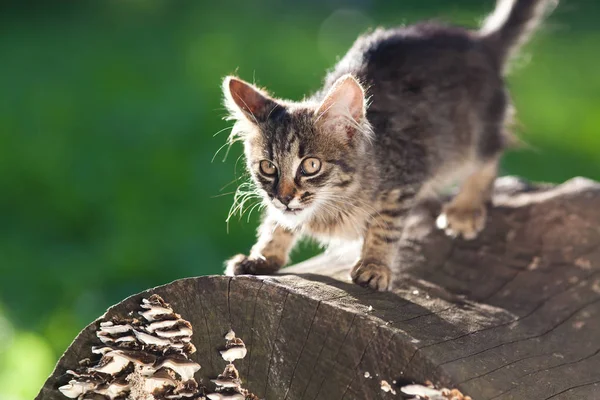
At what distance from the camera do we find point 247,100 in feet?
8.70

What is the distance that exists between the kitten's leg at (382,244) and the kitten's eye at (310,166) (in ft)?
1.03

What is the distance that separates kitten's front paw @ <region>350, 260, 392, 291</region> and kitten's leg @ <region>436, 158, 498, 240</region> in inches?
21.7

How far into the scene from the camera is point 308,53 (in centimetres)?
696

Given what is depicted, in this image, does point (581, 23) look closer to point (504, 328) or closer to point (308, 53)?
point (308, 53)

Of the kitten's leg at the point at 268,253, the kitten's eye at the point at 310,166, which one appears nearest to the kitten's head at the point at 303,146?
the kitten's eye at the point at 310,166

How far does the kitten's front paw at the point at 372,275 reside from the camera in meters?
2.42

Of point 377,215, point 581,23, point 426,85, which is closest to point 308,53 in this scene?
point 581,23

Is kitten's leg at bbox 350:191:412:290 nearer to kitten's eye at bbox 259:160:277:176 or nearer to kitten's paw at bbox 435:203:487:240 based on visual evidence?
kitten's paw at bbox 435:203:487:240

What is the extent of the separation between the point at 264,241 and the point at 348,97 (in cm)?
59

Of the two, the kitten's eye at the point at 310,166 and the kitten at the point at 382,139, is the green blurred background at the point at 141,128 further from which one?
the kitten's eye at the point at 310,166

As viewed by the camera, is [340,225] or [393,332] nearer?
[393,332]

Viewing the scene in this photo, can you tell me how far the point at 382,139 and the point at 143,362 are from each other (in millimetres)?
1159

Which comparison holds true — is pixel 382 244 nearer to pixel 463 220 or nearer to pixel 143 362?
pixel 463 220

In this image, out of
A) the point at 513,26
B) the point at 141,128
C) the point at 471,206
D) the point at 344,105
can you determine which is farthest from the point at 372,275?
the point at 141,128
